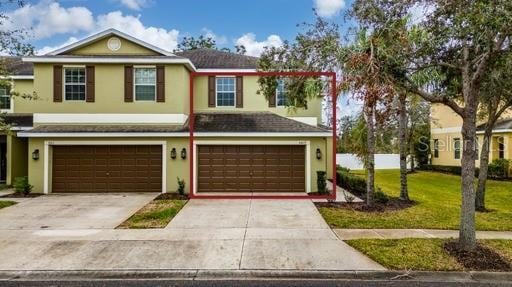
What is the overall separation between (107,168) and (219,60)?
788 cm

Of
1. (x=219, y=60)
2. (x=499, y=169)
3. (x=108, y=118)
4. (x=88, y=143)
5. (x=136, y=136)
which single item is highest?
(x=219, y=60)

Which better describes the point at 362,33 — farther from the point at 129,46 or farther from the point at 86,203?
the point at 129,46

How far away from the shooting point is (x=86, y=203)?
14094 mm

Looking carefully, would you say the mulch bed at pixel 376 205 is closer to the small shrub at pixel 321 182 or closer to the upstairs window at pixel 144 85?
A: the small shrub at pixel 321 182

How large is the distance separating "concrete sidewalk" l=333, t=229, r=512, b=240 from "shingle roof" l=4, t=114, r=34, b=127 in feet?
50.9

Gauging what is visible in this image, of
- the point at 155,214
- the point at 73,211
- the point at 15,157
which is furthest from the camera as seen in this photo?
the point at 15,157

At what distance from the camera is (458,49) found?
8.41 meters

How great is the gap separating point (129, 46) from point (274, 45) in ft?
30.1

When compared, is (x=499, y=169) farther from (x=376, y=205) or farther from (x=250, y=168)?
(x=250, y=168)

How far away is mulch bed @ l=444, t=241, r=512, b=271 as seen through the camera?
7.00 metres

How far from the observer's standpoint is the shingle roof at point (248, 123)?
17.0 meters

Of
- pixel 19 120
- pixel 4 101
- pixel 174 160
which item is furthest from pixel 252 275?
pixel 4 101

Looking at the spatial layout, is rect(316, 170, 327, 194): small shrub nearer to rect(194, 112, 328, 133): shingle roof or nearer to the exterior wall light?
rect(194, 112, 328, 133): shingle roof

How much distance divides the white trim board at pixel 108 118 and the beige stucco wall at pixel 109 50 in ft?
8.73
